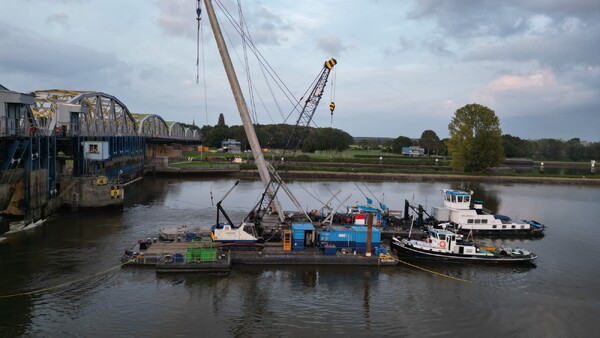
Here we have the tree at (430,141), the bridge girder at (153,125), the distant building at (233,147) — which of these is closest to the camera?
the bridge girder at (153,125)

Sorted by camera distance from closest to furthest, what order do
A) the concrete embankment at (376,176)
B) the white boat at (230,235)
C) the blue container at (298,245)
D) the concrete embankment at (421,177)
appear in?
1. the white boat at (230,235)
2. the blue container at (298,245)
3. the concrete embankment at (376,176)
4. the concrete embankment at (421,177)

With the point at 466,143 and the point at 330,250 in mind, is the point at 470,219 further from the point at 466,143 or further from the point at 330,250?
the point at 466,143

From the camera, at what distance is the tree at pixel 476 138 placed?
92.0m

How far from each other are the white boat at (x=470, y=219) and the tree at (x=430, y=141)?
→ 12147 centimetres

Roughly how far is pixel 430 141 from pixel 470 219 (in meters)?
130

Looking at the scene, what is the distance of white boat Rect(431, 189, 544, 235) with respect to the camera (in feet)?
128

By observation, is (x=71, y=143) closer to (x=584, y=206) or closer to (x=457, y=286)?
(x=457, y=286)

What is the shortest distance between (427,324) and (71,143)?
43.6 m

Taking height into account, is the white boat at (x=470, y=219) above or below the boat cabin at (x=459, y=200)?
below

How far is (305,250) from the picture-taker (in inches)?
1143

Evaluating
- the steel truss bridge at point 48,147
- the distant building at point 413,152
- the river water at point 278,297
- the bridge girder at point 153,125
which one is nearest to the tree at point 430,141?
the distant building at point 413,152

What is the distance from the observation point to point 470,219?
39.2m

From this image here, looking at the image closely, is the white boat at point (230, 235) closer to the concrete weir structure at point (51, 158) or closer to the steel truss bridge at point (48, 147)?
the concrete weir structure at point (51, 158)

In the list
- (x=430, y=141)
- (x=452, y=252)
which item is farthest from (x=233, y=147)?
(x=452, y=252)
